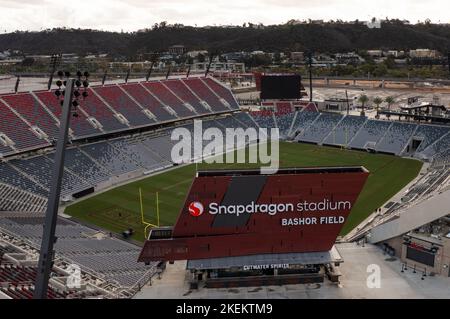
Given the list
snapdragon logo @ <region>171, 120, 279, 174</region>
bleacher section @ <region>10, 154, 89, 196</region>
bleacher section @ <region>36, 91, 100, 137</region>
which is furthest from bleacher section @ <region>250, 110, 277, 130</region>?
bleacher section @ <region>10, 154, 89, 196</region>

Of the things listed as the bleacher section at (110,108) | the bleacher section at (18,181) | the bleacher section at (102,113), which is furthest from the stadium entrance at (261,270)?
the bleacher section at (102,113)

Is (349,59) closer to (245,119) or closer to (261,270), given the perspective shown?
(245,119)

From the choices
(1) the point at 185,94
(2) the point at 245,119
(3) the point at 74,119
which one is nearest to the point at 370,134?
(2) the point at 245,119

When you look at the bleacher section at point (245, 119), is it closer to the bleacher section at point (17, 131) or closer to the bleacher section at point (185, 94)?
the bleacher section at point (185, 94)

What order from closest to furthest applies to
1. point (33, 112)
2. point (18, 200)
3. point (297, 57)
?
1. point (18, 200)
2. point (33, 112)
3. point (297, 57)

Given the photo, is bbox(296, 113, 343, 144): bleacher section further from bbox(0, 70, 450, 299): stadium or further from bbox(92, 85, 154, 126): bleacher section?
bbox(92, 85, 154, 126): bleacher section
